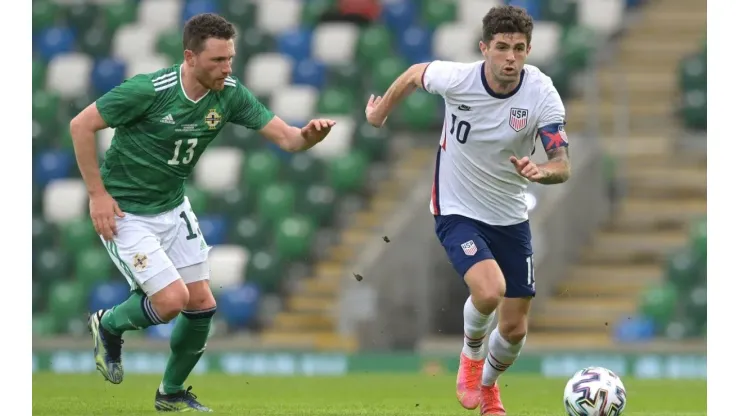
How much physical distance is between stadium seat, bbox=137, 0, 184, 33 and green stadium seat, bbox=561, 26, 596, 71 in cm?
637

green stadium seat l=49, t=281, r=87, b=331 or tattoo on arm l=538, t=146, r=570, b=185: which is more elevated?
tattoo on arm l=538, t=146, r=570, b=185

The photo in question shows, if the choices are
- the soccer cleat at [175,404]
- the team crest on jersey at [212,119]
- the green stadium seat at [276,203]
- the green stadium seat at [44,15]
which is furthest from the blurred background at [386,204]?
the team crest on jersey at [212,119]

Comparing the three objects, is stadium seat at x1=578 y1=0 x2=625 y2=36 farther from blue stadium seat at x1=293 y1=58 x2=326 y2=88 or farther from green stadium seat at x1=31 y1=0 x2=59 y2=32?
green stadium seat at x1=31 y1=0 x2=59 y2=32

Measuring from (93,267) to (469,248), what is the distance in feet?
36.8

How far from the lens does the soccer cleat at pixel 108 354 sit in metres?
9.49

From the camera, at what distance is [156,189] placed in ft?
31.2

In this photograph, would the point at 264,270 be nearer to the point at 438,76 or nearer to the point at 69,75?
the point at 69,75

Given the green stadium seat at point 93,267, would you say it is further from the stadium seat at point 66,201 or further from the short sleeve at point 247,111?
the short sleeve at point 247,111

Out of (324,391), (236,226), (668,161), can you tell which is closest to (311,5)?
(236,226)

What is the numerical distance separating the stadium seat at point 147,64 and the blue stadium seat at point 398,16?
319cm

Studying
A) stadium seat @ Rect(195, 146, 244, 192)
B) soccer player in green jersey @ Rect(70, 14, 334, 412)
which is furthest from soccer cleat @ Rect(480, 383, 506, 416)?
stadium seat @ Rect(195, 146, 244, 192)

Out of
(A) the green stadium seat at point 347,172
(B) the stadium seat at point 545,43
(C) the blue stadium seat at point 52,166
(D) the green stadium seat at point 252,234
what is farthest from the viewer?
(C) the blue stadium seat at point 52,166

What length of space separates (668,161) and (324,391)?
7.45 m

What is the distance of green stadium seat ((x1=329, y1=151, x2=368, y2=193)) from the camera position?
19.8m
